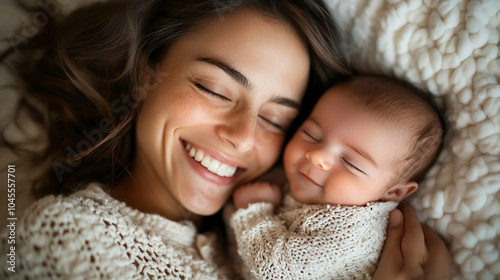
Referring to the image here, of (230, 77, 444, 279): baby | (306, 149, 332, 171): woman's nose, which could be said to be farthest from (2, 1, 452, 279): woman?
(306, 149, 332, 171): woman's nose

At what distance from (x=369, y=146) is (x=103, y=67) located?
1208mm

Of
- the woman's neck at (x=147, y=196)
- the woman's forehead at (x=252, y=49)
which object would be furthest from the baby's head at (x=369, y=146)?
the woman's neck at (x=147, y=196)

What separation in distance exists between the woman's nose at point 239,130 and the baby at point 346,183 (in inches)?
9.9

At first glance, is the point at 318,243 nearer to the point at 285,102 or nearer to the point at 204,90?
the point at 285,102

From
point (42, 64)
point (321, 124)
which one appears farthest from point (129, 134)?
point (321, 124)

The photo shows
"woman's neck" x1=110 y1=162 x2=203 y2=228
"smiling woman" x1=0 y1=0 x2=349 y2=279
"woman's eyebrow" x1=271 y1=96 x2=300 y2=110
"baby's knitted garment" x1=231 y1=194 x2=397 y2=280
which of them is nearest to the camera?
"smiling woman" x1=0 y1=0 x2=349 y2=279

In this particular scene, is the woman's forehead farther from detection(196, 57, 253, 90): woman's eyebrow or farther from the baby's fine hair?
the baby's fine hair

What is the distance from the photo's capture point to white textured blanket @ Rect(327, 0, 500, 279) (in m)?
1.15

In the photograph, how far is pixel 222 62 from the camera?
3.90 feet

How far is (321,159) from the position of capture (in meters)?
1.26

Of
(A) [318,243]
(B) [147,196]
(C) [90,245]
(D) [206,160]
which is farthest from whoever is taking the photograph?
(B) [147,196]

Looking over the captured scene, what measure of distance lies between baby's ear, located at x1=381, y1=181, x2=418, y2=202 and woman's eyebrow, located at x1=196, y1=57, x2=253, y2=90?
2.30 feet

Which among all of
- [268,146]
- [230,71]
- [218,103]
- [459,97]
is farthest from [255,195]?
[459,97]

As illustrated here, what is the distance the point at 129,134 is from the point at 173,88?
0.41 meters
